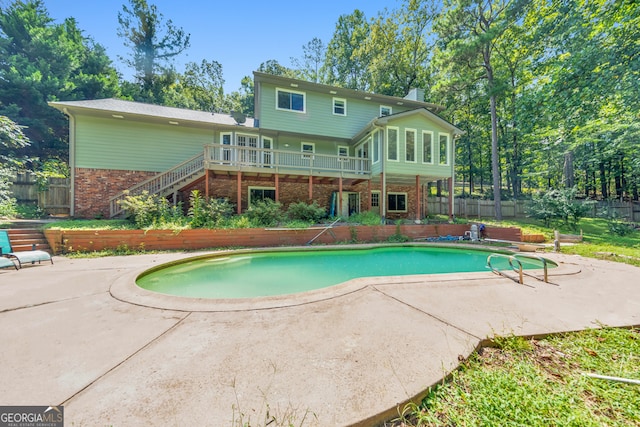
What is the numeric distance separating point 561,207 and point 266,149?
16566 mm

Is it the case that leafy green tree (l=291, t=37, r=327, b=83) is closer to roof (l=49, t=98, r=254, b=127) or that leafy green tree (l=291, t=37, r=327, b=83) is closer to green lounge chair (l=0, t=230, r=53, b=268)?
roof (l=49, t=98, r=254, b=127)

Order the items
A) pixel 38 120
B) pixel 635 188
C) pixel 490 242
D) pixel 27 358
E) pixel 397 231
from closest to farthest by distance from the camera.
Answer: pixel 27 358 < pixel 490 242 < pixel 397 231 < pixel 38 120 < pixel 635 188

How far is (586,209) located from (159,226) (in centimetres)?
2067

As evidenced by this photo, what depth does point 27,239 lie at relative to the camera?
762 cm

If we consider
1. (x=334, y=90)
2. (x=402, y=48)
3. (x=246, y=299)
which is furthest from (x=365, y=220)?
(x=402, y=48)

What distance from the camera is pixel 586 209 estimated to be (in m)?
12.4

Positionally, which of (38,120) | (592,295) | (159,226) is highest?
(38,120)

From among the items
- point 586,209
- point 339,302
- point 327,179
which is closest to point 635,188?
point 586,209

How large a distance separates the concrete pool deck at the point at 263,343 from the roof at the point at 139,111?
10146mm

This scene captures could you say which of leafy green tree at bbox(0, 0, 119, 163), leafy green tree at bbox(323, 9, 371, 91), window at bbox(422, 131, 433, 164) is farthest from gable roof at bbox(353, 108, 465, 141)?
leafy green tree at bbox(0, 0, 119, 163)

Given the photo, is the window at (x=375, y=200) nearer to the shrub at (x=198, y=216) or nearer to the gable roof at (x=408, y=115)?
the gable roof at (x=408, y=115)

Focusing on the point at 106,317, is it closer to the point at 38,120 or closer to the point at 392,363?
the point at 392,363

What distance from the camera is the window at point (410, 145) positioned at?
42.3ft

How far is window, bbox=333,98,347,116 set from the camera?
14.6 m
